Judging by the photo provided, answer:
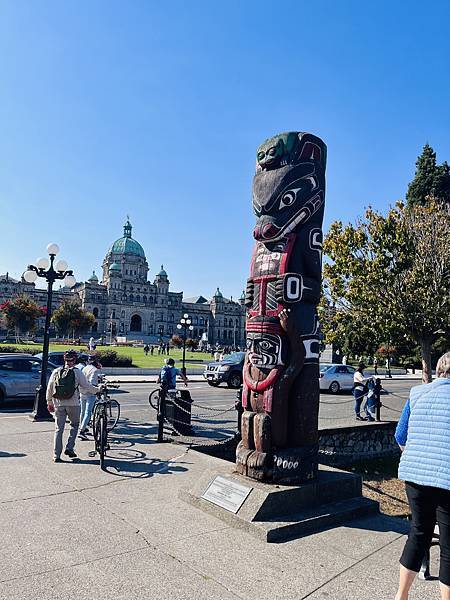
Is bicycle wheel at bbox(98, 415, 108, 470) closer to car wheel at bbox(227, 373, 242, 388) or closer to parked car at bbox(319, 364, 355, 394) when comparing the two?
car wheel at bbox(227, 373, 242, 388)

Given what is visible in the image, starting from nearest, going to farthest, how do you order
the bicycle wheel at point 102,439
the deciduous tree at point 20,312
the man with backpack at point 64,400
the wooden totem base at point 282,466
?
the wooden totem base at point 282,466, the bicycle wheel at point 102,439, the man with backpack at point 64,400, the deciduous tree at point 20,312

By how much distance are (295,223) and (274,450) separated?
3128 millimetres

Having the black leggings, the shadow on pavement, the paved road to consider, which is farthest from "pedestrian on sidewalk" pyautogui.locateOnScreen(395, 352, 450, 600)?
the shadow on pavement

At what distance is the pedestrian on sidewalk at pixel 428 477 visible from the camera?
346 centimetres

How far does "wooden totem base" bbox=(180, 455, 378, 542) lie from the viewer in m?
A: 5.39

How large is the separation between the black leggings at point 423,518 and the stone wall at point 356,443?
23.3ft

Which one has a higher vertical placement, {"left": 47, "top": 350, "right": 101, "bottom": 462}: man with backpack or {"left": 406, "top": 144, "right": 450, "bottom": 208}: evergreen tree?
{"left": 406, "top": 144, "right": 450, "bottom": 208}: evergreen tree

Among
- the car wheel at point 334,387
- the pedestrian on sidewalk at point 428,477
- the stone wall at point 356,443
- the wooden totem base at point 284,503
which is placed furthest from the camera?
the car wheel at point 334,387

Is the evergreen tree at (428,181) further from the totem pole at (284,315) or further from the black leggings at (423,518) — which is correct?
the black leggings at (423,518)

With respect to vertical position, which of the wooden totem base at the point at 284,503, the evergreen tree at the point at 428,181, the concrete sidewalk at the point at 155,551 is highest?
the evergreen tree at the point at 428,181

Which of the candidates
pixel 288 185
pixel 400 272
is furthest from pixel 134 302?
pixel 288 185

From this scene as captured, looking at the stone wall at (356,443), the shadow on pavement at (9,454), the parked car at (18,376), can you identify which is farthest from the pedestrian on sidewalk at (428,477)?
the parked car at (18,376)

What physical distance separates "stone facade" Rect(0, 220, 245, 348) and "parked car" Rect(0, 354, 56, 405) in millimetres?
96886

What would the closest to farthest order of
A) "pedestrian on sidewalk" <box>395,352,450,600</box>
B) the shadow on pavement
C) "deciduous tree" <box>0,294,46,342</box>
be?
"pedestrian on sidewalk" <box>395,352,450,600</box> → the shadow on pavement → "deciduous tree" <box>0,294,46,342</box>
